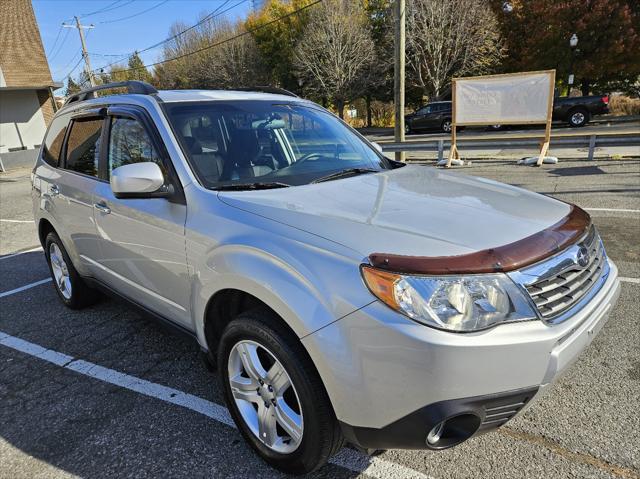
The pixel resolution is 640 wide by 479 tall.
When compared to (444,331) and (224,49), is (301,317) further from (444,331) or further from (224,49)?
(224,49)

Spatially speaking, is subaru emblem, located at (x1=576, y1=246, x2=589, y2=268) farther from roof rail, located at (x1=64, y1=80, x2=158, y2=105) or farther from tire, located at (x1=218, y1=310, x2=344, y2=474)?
roof rail, located at (x1=64, y1=80, x2=158, y2=105)

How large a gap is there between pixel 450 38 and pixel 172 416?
29.5 meters

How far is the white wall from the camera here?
22109 millimetres

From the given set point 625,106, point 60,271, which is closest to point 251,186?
point 60,271

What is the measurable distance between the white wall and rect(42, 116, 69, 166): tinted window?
21.6 meters

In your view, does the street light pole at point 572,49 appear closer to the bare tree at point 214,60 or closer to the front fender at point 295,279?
the bare tree at point 214,60

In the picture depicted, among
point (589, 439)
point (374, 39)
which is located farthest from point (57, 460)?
point (374, 39)

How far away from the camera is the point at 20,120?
2275 cm

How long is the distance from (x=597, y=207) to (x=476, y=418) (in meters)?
6.09

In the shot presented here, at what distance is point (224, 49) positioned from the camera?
40.7 m

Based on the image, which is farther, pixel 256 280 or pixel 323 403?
pixel 256 280

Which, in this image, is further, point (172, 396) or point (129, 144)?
point (129, 144)

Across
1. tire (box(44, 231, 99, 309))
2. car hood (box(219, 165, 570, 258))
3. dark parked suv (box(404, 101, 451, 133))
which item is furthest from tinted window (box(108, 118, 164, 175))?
dark parked suv (box(404, 101, 451, 133))

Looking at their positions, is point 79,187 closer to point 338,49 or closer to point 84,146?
point 84,146
